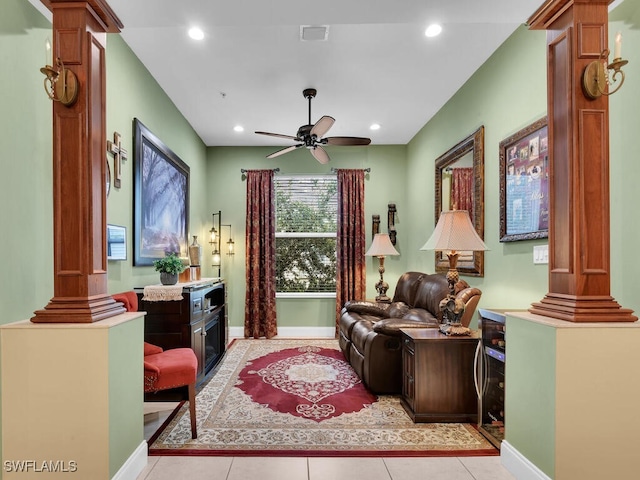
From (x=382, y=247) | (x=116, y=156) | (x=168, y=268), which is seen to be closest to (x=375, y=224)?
(x=382, y=247)

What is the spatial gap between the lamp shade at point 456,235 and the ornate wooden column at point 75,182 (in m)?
2.21

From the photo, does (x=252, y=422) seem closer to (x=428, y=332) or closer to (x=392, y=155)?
(x=428, y=332)

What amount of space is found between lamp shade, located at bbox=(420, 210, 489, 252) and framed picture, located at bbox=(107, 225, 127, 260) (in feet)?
7.74

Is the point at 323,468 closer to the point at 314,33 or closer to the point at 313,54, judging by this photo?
the point at 314,33

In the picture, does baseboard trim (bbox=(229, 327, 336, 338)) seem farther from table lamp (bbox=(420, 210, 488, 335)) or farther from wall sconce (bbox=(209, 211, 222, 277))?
table lamp (bbox=(420, 210, 488, 335))

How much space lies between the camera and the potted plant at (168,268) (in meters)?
3.45

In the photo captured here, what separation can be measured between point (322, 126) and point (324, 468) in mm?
2752

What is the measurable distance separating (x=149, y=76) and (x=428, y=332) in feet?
11.1

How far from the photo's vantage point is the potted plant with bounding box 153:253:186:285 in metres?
3.45

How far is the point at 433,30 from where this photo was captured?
3.03 meters

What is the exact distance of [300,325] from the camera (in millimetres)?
6066

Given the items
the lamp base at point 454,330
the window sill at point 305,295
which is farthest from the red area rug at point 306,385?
the window sill at point 305,295

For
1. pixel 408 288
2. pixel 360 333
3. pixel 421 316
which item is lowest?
pixel 360 333

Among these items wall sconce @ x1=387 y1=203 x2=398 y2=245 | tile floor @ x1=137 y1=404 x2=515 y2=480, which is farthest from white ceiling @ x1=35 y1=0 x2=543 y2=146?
tile floor @ x1=137 y1=404 x2=515 y2=480
